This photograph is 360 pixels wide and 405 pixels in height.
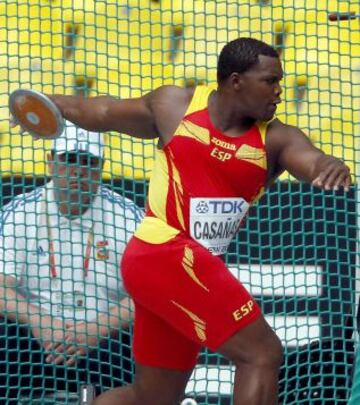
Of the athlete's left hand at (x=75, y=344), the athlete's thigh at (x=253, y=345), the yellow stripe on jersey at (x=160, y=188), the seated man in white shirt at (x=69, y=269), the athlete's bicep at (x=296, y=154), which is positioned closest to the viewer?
the athlete's bicep at (x=296, y=154)

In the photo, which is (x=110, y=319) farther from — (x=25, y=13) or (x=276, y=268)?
(x=25, y=13)

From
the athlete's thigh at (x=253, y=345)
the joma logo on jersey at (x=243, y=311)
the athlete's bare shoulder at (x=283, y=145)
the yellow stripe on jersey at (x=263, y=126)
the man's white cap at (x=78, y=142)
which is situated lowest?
the athlete's thigh at (x=253, y=345)

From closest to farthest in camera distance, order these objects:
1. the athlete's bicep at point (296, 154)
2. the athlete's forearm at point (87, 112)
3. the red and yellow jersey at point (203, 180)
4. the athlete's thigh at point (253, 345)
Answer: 1. the athlete's bicep at point (296, 154)
2. the athlete's thigh at point (253, 345)
3. the red and yellow jersey at point (203, 180)
4. the athlete's forearm at point (87, 112)

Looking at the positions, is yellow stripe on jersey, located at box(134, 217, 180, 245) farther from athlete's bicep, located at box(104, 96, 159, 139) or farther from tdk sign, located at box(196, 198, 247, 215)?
athlete's bicep, located at box(104, 96, 159, 139)

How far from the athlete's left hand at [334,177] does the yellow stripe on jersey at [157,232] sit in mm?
688

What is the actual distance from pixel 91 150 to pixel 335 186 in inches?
81.6

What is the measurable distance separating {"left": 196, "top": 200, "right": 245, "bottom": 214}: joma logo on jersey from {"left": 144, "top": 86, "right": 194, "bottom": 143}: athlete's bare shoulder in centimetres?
27

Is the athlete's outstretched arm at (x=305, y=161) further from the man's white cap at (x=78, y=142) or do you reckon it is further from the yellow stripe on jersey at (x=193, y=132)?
the man's white cap at (x=78, y=142)

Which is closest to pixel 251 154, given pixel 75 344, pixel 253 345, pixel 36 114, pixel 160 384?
pixel 253 345

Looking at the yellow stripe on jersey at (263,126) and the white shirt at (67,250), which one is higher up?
the yellow stripe on jersey at (263,126)

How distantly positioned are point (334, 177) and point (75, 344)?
207cm

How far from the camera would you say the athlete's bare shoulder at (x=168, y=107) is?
5195 millimetres

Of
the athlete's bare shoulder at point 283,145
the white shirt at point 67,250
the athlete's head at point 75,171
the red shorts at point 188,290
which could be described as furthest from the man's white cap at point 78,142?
the athlete's bare shoulder at point 283,145

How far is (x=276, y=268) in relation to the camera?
6652 millimetres
